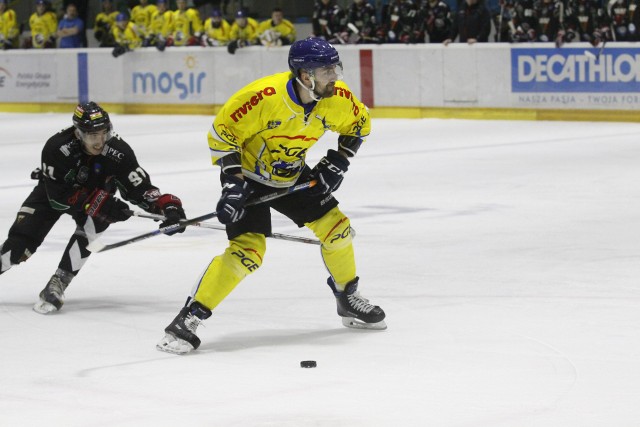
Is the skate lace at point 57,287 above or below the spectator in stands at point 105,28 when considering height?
below

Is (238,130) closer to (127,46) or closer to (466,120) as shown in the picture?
(466,120)

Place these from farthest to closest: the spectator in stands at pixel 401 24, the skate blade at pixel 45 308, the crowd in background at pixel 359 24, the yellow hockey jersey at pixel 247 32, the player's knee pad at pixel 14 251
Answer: the yellow hockey jersey at pixel 247 32
the spectator in stands at pixel 401 24
the crowd in background at pixel 359 24
the player's knee pad at pixel 14 251
the skate blade at pixel 45 308

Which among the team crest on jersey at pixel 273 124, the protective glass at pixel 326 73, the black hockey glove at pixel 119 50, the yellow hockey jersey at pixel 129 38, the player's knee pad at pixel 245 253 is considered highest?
the yellow hockey jersey at pixel 129 38

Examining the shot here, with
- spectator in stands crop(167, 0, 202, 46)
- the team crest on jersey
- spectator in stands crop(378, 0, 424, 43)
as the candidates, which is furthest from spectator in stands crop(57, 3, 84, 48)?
the team crest on jersey

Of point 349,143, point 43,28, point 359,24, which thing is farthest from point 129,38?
point 349,143

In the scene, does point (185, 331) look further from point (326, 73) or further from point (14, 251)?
point (14, 251)

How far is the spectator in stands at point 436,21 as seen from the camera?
1906 centimetres

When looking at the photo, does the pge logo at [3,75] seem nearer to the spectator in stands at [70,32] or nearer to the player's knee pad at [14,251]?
the spectator in stands at [70,32]

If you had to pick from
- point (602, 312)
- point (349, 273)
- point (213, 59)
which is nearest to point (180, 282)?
point (349, 273)

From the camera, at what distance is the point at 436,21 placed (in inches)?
751

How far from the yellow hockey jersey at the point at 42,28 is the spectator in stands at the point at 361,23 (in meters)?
6.37

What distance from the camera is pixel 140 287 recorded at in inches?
280

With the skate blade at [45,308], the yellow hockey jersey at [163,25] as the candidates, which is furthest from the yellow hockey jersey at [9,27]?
the skate blade at [45,308]

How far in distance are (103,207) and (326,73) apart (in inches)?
57.3
